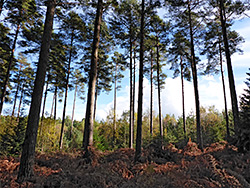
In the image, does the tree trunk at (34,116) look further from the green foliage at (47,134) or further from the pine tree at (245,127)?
the green foliage at (47,134)

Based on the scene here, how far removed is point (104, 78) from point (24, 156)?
16183 mm

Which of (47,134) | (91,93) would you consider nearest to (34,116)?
(91,93)

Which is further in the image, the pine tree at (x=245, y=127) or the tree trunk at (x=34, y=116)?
the pine tree at (x=245, y=127)

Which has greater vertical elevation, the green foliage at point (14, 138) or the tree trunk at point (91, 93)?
the tree trunk at point (91, 93)

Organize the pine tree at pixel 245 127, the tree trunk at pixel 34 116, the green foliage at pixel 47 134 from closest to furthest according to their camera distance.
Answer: the tree trunk at pixel 34 116, the pine tree at pixel 245 127, the green foliage at pixel 47 134

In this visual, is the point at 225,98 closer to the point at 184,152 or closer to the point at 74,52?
the point at 184,152

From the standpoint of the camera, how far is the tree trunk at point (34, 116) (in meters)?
5.73

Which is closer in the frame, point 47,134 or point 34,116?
point 34,116

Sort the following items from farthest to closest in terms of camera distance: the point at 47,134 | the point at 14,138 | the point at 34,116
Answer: the point at 47,134, the point at 14,138, the point at 34,116

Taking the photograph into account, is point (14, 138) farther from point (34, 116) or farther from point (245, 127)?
point (245, 127)

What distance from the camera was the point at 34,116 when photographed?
615cm

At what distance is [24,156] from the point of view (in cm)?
580

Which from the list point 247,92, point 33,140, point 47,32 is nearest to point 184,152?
point 247,92

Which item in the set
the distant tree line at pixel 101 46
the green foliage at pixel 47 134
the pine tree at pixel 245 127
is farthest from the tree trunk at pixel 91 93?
the green foliage at pixel 47 134
